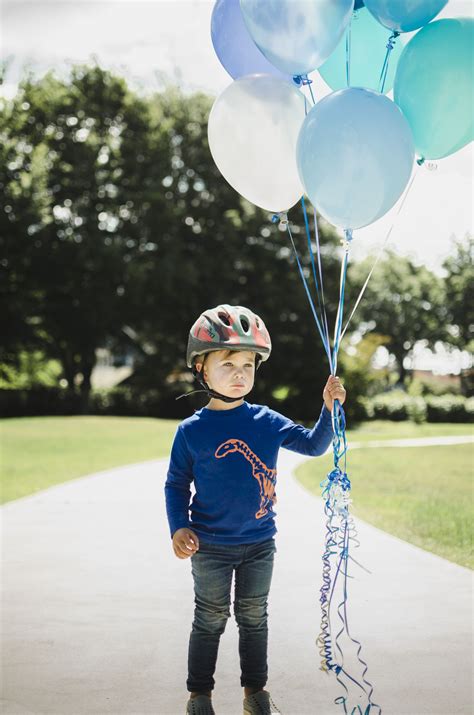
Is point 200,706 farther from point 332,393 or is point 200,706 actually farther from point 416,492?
point 416,492

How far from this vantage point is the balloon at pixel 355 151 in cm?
278

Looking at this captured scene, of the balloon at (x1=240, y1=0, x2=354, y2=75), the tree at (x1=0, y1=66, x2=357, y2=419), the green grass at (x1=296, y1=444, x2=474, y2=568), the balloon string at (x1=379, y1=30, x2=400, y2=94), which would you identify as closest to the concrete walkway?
the green grass at (x1=296, y1=444, x2=474, y2=568)

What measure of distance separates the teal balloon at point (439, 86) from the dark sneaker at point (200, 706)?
248 cm

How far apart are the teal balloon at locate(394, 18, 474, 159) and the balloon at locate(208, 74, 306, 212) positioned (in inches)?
19.8

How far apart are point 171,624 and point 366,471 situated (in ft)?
24.7

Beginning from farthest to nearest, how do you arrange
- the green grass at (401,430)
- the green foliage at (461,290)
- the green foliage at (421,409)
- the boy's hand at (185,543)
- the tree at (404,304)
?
the tree at (404,304), the green foliage at (461,290), the green foliage at (421,409), the green grass at (401,430), the boy's hand at (185,543)

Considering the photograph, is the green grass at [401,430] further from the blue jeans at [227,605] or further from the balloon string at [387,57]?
the blue jeans at [227,605]

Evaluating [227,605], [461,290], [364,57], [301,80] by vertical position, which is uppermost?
[461,290]

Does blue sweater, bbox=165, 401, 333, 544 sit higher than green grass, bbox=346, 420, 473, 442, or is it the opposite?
blue sweater, bbox=165, 401, 333, 544

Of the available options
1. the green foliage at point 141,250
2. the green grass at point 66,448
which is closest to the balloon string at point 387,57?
the green grass at point 66,448

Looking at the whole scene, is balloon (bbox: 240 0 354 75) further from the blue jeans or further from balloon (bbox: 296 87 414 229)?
the blue jeans

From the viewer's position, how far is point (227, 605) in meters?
2.77

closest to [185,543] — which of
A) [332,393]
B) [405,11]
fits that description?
[332,393]

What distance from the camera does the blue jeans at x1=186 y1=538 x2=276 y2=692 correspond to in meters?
2.72
